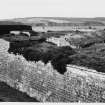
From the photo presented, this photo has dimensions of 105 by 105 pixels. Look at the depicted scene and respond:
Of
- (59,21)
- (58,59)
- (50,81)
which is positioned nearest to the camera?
(58,59)

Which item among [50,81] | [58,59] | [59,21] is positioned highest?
[59,21]

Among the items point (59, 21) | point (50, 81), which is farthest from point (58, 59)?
point (59, 21)

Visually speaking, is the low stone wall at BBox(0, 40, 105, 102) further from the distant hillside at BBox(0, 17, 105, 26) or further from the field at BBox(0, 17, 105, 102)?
the distant hillside at BBox(0, 17, 105, 26)

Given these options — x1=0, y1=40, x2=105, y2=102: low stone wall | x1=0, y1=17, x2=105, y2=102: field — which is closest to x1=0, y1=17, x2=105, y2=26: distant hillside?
x1=0, y1=17, x2=105, y2=102: field

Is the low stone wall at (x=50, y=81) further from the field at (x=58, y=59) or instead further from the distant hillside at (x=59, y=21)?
the distant hillside at (x=59, y=21)

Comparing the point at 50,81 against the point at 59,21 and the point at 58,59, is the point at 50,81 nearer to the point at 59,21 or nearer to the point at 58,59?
the point at 58,59

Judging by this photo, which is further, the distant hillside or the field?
the distant hillside

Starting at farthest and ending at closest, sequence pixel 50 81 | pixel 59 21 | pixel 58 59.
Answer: pixel 59 21 → pixel 50 81 → pixel 58 59

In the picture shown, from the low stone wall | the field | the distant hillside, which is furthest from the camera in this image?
the distant hillside

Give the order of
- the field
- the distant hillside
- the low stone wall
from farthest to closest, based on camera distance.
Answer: the distant hillside → the field → the low stone wall

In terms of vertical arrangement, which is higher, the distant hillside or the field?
the distant hillside
